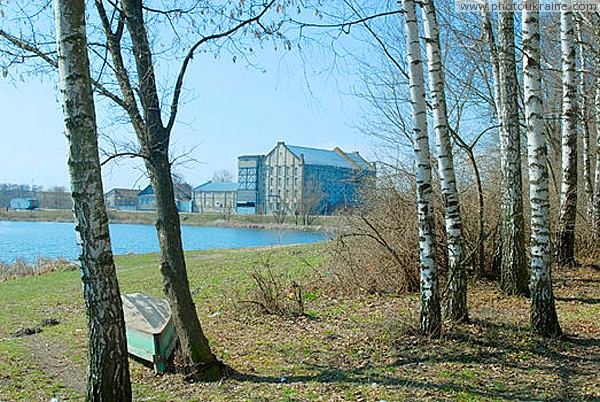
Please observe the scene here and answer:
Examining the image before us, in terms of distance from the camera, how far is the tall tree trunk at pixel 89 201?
423 centimetres

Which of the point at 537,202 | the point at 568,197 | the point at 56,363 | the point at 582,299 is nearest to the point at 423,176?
the point at 537,202

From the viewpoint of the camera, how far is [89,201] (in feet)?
13.9

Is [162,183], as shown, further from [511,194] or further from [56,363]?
[511,194]

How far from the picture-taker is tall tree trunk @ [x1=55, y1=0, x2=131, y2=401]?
423 cm

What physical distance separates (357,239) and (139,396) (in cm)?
672

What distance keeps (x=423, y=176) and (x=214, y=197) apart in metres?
78.8

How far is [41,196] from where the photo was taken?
62.1 meters

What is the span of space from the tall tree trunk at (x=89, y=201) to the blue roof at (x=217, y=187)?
76.4 meters

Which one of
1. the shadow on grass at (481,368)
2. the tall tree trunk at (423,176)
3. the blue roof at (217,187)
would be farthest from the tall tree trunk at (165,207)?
the blue roof at (217,187)

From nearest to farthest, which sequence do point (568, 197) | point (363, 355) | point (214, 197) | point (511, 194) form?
point (363, 355)
point (511, 194)
point (568, 197)
point (214, 197)

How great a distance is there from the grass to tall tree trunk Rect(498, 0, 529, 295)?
1.51 feet

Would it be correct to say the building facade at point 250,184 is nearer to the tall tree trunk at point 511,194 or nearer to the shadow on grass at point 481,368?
the tall tree trunk at point 511,194

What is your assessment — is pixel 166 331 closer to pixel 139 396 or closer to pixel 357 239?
pixel 139 396

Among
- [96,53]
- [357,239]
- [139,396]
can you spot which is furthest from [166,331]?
[357,239]
